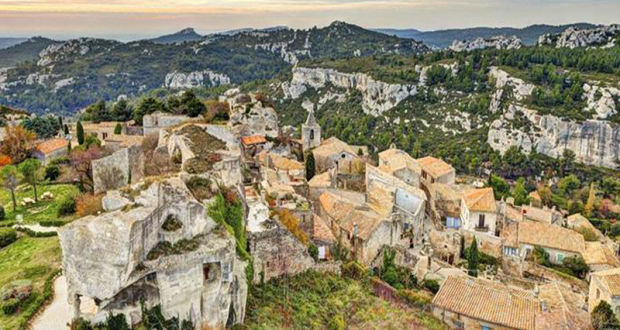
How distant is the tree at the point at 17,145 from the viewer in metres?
40.4

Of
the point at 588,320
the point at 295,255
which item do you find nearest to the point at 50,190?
the point at 295,255

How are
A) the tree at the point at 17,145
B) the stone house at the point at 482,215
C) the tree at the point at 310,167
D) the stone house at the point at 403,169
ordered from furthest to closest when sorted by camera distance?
the tree at the point at 310,167 < the stone house at the point at 403,169 < the stone house at the point at 482,215 < the tree at the point at 17,145

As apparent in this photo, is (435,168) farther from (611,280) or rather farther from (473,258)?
(611,280)

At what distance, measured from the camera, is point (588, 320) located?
95.2 feet

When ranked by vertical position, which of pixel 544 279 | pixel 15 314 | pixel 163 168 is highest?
pixel 163 168

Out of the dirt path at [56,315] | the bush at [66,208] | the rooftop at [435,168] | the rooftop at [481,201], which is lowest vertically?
the rooftop at [481,201]

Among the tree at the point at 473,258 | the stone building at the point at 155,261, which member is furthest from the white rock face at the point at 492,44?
the stone building at the point at 155,261

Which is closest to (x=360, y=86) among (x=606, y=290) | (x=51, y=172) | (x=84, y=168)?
(x=51, y=172)

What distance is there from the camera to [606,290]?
99.5ft

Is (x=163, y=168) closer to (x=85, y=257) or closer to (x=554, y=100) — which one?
(x=85, y=257)

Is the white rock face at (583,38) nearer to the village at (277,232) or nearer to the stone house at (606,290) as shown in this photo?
the village at (277,232)

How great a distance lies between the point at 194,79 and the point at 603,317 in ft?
570

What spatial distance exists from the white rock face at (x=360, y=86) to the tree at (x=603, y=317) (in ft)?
271

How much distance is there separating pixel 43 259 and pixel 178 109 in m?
26.8
